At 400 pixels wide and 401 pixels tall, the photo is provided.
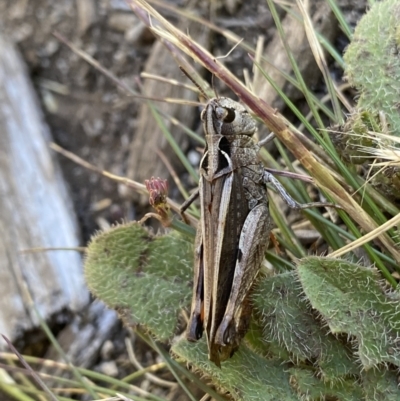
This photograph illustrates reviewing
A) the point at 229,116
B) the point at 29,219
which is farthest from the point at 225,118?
the point at 29,219

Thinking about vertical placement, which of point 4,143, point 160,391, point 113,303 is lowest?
point 160,391

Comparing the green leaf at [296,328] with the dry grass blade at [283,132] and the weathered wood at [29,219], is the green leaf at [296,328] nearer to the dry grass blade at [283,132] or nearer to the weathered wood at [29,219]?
the dry grass blade at [283,132]

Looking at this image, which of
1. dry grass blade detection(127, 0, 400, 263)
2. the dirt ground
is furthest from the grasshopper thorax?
the dirt ground

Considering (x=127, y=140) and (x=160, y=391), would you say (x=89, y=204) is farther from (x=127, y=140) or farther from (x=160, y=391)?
(x=160, y=391)

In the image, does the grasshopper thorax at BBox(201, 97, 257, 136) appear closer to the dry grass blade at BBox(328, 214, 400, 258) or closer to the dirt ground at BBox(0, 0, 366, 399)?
the dry grass blade at BBox(328, 214, 400, 258)

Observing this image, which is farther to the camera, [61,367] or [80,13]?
[80,13]

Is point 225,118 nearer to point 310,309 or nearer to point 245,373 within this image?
point 310,309

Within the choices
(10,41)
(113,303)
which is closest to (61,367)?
(113,303)
